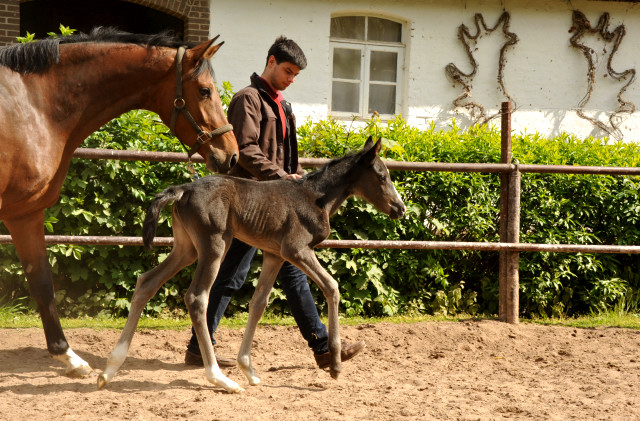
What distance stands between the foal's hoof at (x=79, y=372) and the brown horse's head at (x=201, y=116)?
1453mm

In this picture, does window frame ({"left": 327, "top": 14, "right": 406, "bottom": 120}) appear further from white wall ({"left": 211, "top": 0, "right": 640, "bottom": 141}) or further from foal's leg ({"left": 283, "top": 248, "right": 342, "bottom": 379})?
foal's leg ({"left": 283, "top": 248, "right": 342, "bottom": 379})

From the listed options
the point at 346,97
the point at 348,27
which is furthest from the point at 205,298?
the point at 348,27

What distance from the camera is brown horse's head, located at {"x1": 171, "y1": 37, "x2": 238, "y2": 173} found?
4.20 metres

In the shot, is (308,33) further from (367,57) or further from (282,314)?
(282,314)

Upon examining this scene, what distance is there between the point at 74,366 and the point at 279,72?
85.8 inches

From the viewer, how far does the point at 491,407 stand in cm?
403

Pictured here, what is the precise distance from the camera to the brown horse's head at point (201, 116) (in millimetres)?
4199

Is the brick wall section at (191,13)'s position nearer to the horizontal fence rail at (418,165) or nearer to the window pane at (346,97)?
the window pane at (346,97)

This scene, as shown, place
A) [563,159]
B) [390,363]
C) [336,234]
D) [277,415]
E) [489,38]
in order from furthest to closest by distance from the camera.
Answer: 1. [489,38]
2. [563,159]
3. [336,234]
4. [390,363]
5. [277,415]

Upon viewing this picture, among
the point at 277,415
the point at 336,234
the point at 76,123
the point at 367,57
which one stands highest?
the point at 367,57

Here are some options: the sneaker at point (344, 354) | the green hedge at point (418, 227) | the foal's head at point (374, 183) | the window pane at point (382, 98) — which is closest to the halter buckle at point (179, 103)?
the foal's head at point (374, 183)

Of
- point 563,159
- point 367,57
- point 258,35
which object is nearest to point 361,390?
point 563,159

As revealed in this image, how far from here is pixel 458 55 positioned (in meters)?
11.2

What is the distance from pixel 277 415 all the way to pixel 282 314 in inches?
121
